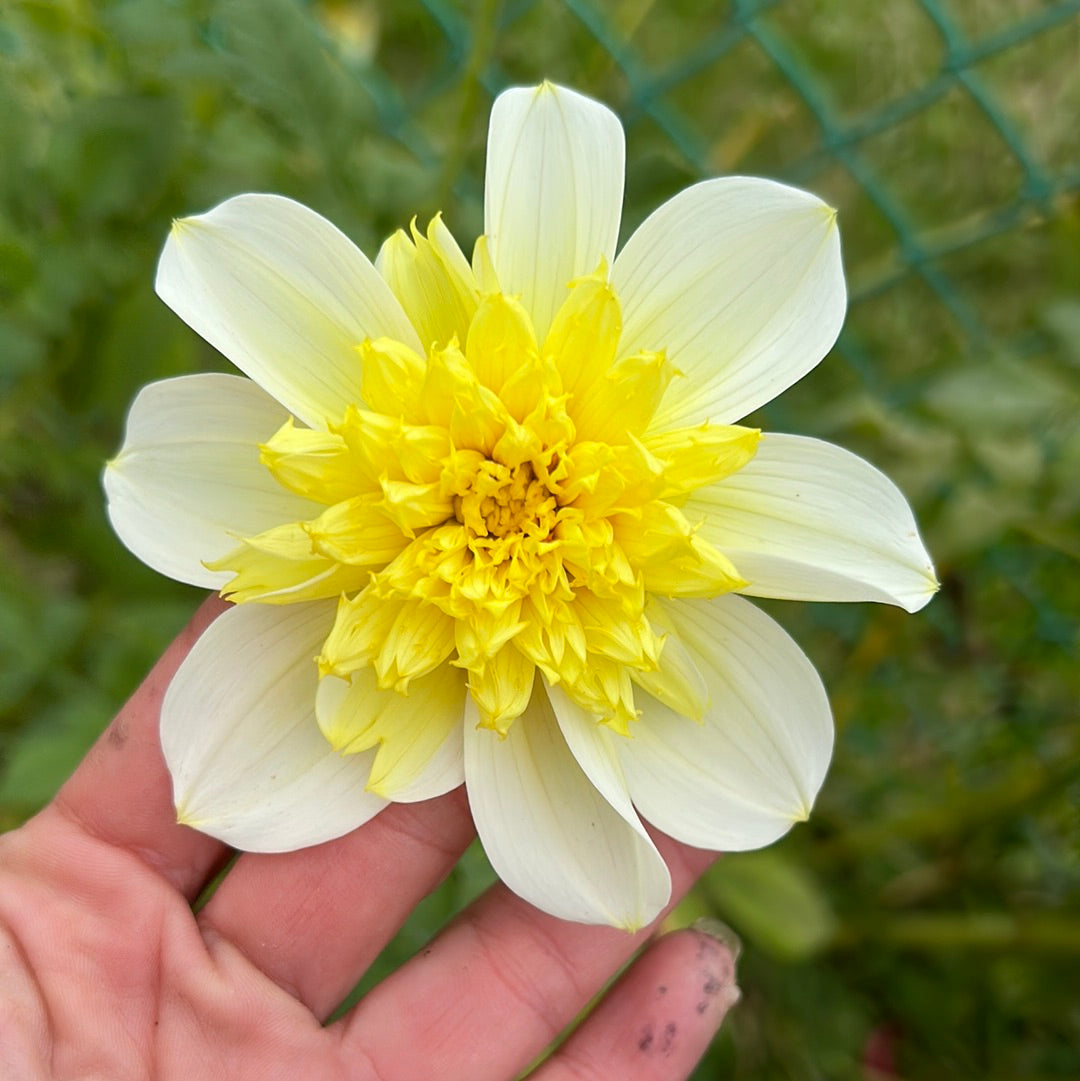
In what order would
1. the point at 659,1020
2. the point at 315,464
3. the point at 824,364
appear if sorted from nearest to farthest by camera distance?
the point at 315,464 → the point at 659,1020 → the point at 824,364

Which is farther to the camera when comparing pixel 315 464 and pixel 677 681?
pixel 677 681

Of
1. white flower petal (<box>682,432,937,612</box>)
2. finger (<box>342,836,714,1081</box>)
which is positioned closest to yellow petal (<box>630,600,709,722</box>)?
white flower petal (<box>682,432,937,612</box>)

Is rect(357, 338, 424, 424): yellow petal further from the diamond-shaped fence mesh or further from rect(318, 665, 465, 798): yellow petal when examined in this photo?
the diamond-shaped fence mesh

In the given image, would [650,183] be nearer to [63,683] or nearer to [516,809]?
[516,809]

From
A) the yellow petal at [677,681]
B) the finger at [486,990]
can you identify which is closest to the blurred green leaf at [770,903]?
the finger at [486,990]

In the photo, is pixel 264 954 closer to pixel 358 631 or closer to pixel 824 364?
pixel 358 631

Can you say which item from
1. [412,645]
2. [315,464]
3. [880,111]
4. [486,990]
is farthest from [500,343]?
[880,111]

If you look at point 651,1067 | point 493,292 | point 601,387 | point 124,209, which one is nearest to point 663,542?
point 601,387
